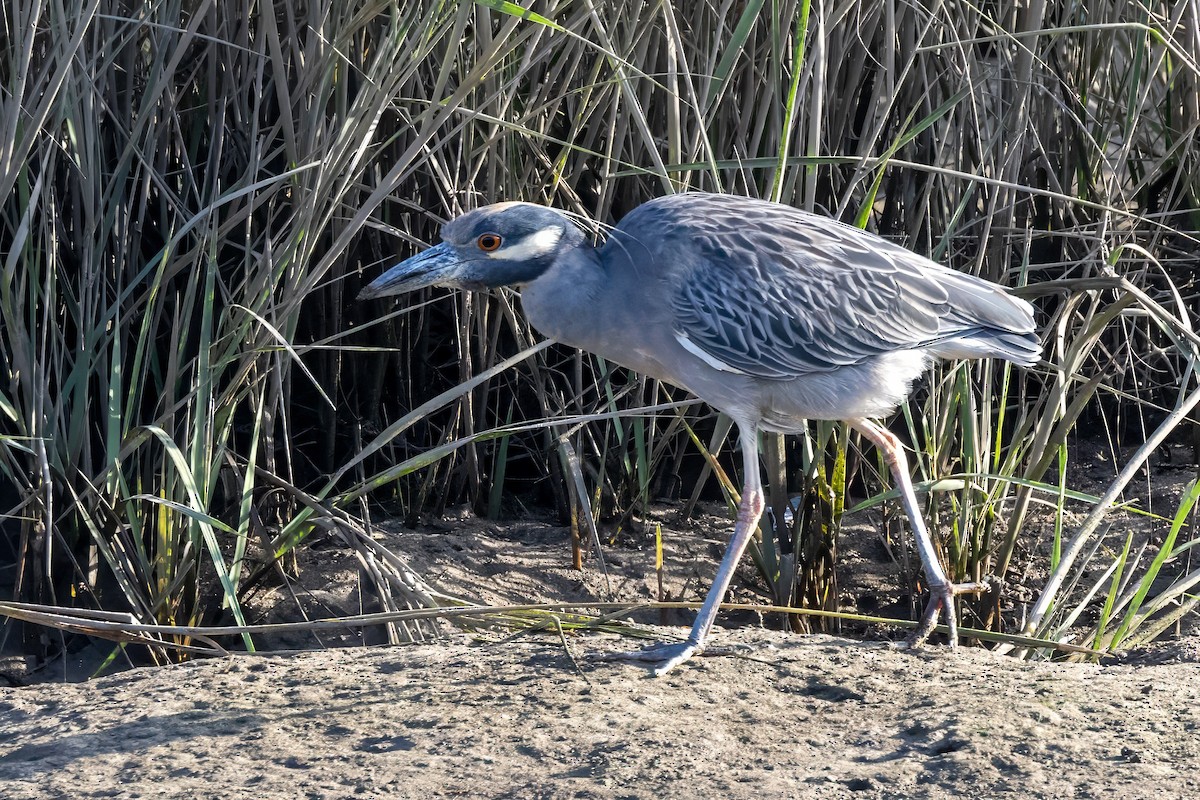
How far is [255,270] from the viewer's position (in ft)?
13.0

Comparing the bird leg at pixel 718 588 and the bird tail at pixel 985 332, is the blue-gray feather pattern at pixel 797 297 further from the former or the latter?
the bird leg at pixel 718 588

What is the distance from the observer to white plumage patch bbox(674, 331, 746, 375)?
3.45 metres

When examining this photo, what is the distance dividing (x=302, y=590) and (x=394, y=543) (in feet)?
1.21

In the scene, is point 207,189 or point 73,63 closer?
point 73,63

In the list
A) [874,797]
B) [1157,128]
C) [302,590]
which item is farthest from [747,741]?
→ [1157,128]

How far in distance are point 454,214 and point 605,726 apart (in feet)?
6.06

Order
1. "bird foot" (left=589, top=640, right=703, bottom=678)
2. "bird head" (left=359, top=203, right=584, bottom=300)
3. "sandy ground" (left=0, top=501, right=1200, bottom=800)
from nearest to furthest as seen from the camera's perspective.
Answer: "sandy ground" (left=0, top=501, right=1200, bottom=800) → "bird foot" (left=589, top=640, right=703, bottom=678) → "bird head" (left=359, top=203, right=584, bottom=300)

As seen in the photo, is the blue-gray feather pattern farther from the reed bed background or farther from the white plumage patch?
the reed bed background

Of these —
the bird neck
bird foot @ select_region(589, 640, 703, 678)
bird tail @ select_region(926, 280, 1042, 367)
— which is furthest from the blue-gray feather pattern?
bird foot @ select_region(589, 640, 703, 678)

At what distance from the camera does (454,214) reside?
411 centimetres

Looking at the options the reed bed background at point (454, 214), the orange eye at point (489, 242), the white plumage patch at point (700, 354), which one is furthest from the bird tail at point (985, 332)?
the orange eye at point (489, 242)

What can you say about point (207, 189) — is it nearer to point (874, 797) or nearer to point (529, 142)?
point (529, 142)

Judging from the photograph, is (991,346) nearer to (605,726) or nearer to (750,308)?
(750,308)

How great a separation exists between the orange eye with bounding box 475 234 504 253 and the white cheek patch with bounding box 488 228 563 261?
1 cm
